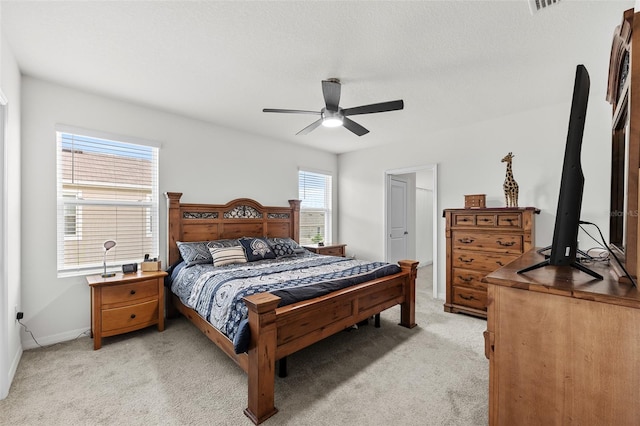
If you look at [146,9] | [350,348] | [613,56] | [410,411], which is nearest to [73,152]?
[146,9]

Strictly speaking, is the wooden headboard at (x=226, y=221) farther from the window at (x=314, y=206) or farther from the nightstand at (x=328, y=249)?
the window at (x=314, y=206)

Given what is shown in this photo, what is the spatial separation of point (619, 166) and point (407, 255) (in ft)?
15.3

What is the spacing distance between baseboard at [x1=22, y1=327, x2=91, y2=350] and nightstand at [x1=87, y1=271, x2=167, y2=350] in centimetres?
18

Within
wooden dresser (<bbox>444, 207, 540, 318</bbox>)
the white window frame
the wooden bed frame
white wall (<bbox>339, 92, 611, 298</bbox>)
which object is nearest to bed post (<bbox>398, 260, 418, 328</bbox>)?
the wooden bed frame

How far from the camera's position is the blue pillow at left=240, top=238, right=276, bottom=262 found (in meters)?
3.65

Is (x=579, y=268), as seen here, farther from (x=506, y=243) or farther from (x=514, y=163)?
(x=514, y=163)

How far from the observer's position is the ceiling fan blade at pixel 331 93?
2.43 metres

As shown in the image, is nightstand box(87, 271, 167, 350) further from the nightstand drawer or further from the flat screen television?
the flat screen television

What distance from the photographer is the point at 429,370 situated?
92.5 inches

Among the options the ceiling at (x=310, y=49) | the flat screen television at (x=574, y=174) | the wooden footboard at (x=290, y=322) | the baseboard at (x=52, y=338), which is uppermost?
the ceiling at (x=310, y=49)

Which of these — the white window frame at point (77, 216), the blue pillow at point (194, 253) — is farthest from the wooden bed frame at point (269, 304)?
the white window frame at point (77, 216)

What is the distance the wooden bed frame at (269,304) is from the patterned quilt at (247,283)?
0.28 ft

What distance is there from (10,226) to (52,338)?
1.29 meters

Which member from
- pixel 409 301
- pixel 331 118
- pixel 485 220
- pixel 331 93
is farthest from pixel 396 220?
pixel 331 93
